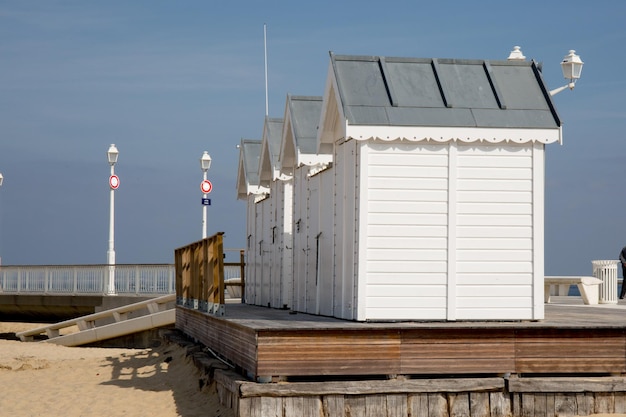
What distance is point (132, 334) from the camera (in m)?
29.2

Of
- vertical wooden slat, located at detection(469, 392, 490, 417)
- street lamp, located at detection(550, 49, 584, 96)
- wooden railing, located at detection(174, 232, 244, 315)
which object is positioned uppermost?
street lamp, located at detection(550, 49, 584, 96)

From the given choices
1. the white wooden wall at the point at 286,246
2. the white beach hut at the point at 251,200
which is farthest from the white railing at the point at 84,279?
the white wooden wall at the point at 286,246

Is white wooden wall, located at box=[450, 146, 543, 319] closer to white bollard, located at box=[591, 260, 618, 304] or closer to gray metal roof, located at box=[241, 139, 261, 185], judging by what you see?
gray metal roof, located at box=[241, 139, 261, 185]

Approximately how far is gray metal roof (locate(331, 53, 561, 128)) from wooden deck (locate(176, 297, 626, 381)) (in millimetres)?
2932

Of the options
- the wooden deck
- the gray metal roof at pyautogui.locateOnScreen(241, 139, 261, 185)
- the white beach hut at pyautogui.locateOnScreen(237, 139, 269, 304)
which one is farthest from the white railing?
the wooden deck

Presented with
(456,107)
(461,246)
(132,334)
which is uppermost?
(456,107)

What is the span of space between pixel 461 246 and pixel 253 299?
418 inches

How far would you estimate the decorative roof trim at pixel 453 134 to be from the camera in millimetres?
15117

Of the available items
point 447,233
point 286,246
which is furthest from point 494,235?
point 286,246

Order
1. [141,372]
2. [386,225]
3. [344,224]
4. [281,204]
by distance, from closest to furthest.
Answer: [386,225]
[344,224]
[141,372]
[281,204]

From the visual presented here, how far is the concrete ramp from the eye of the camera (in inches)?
1111

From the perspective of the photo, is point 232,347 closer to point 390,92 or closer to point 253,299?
point 390,92

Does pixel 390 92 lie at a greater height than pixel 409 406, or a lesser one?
greater

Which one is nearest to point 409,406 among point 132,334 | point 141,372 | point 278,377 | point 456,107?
point 278,377
